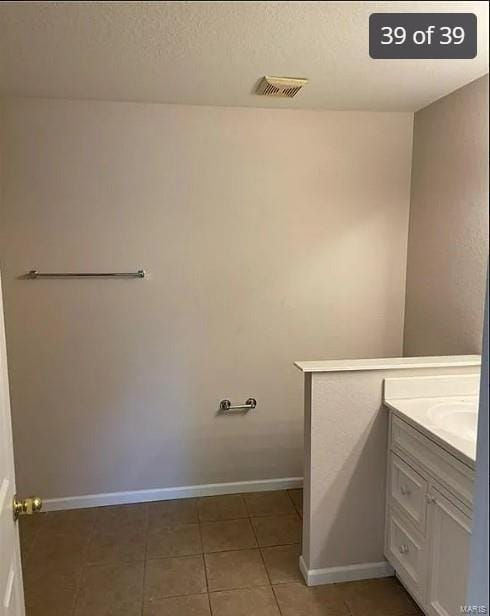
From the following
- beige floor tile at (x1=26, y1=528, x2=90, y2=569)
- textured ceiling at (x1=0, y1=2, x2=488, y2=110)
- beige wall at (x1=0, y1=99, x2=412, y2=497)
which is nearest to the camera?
textured ceiling at (x1=0, y1=2, x2=488, y2=110)

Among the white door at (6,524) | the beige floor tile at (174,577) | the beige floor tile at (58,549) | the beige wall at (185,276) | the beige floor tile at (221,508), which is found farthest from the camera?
the beige floor tile at (221,508)

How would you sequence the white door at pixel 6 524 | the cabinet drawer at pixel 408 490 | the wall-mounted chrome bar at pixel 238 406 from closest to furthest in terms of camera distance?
the white door at pixel 6 524 < the cabinet drawer at pixel 408 490 < the wall-mounted chrome bar at pixel 238 406

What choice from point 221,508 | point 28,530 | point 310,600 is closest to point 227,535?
point 221,508

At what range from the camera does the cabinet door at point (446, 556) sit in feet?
4.95

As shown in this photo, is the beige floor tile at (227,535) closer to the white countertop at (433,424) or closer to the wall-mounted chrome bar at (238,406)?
the wall-mounted chrome bar at (238,406)

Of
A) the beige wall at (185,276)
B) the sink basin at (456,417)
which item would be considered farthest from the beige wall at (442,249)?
the sink basin at (456,417)

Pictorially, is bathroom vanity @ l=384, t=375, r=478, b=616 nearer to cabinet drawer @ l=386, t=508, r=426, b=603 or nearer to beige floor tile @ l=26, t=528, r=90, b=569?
cabinet drawer @ l=386, t=508, r=426, b=603

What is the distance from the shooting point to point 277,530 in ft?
8.16

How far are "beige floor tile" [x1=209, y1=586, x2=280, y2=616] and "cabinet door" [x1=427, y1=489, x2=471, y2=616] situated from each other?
65 cm

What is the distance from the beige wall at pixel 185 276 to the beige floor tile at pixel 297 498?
0.44 feet

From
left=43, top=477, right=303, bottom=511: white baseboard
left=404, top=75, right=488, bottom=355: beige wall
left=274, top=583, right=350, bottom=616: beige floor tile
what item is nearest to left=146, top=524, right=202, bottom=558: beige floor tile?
left=43, top=477, right=303, bottom=511: white baseboard

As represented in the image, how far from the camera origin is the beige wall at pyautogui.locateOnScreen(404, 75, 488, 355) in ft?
6.28

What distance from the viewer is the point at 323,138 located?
2.66 m

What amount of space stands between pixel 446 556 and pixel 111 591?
4.61ft
